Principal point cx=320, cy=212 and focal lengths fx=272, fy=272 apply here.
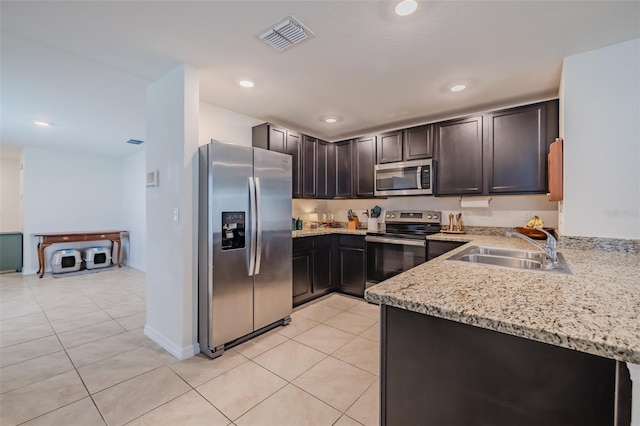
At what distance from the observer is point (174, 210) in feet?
7.94

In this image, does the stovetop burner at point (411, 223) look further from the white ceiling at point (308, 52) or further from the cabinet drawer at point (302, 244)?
the white ceiling at point (308, 52)

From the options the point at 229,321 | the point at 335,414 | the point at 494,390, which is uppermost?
the point at 494,390

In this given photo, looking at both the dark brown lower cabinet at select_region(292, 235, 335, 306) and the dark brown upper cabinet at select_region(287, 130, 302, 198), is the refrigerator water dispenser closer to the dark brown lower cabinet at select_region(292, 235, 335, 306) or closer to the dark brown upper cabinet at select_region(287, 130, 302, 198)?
the dark brown lower cabinet at select_region(292, 235, 335, 306)

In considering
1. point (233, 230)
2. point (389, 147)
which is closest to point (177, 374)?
point (233, 230)

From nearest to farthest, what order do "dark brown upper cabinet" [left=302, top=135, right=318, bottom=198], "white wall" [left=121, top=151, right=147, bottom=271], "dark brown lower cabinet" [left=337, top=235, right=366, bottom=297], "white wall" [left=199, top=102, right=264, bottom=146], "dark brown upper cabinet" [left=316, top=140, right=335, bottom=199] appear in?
"white wall" [left=199, top=102, right=264, bottom=146] < "dark brown lower cabinet" [left=337, top=235, right=366, bottom=297] < "dark brown upper cabinet" [left=302, top=135, right=318, bottom=198] < "dark brown upper cabinet" [left=316, top=140, right=335, bottom=199] < "white wall" [left=121, top=151, right=147, bottom=271]

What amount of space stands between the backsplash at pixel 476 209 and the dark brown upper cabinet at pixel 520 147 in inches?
13.3

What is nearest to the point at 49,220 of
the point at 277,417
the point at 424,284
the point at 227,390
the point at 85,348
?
the point at 85,348

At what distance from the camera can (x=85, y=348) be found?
2498 millimetres

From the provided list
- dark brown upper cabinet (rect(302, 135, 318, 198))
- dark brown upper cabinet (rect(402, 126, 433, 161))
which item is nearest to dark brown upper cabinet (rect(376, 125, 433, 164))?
dark brown upper cabinet (rect(402, 126, 433, 161))

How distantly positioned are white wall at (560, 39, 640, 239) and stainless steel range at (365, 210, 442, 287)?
144 cm

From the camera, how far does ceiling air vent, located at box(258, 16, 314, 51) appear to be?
72.0 inches

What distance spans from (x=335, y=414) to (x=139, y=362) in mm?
1702

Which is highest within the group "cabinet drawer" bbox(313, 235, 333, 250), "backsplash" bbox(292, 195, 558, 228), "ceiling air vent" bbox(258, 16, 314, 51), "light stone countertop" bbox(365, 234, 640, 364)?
"ceiling air vent" bbox(258, 16, 314, 51)

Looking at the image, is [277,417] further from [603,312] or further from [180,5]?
[180,5]
